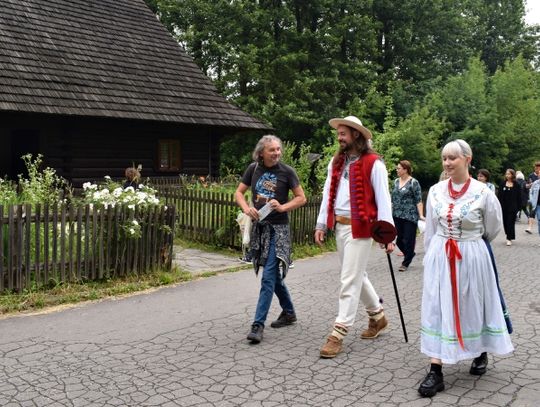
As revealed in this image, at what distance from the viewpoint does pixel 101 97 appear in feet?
51.7

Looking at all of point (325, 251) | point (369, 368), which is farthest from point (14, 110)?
point (369, 368)

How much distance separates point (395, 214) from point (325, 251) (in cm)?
229

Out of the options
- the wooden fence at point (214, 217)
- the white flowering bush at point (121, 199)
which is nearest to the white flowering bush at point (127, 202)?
the white flowering bush at point (121, 199)

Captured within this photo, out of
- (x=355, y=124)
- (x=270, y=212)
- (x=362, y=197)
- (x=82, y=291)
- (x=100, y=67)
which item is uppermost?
(x=100, y=67)

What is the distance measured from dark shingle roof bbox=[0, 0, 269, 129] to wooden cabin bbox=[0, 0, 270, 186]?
0.04 m

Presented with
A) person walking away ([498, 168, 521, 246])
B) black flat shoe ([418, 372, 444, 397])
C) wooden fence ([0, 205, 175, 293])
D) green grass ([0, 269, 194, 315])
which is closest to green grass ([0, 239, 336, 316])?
green grass ([0, 269, 194, 315])

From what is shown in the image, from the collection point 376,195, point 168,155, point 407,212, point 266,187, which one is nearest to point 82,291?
point 266,187

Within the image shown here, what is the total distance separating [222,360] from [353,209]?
1.69 meters

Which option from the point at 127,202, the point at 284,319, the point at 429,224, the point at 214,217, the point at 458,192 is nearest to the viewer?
the point at 458,192

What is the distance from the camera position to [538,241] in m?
13.8

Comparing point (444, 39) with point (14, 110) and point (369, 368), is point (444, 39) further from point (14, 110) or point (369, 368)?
point (369, 368)

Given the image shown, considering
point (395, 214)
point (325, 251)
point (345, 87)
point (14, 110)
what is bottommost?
point (325, 251)

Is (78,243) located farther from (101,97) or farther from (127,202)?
(101,97)

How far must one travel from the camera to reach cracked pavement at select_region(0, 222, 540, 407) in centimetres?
412
